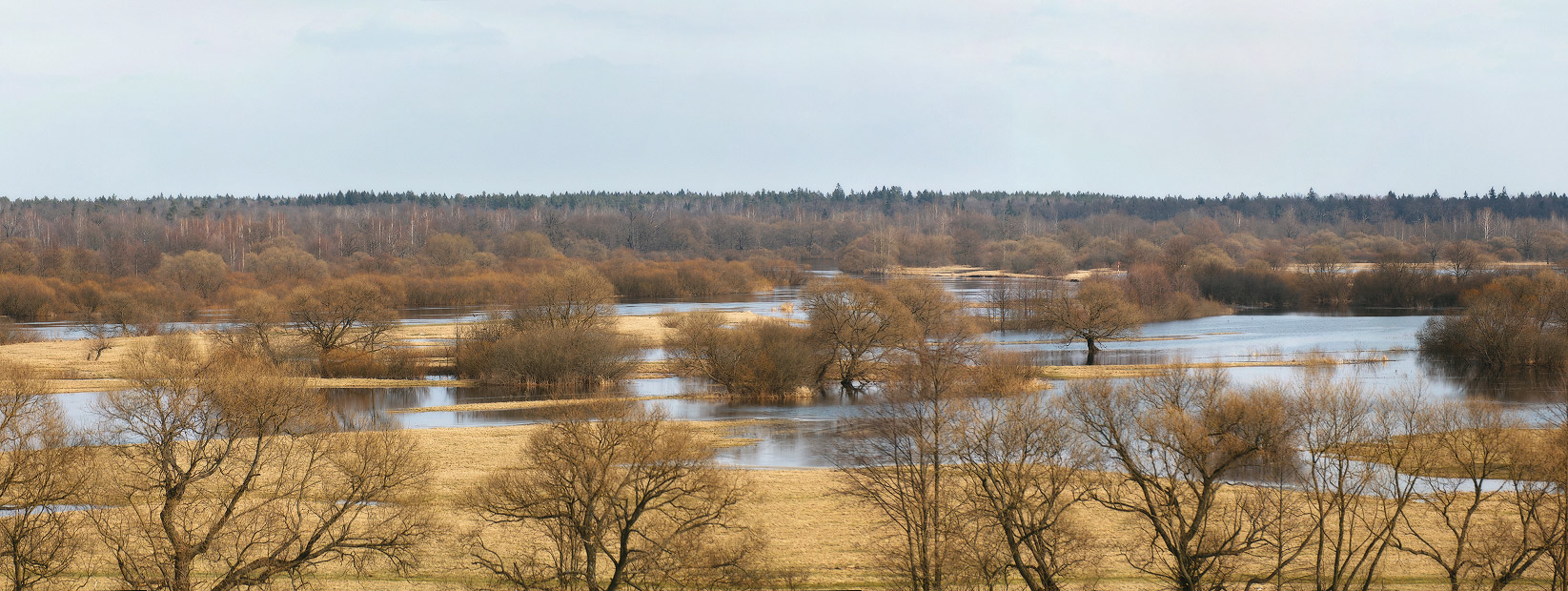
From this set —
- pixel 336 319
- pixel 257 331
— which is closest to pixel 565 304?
pixel 336 319

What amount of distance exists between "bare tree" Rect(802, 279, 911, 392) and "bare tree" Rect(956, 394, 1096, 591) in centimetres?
2311

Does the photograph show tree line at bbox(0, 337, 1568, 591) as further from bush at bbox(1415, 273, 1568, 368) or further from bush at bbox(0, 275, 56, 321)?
bush at bbox(0, 275, 56, 321)

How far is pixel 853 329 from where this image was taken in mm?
53812

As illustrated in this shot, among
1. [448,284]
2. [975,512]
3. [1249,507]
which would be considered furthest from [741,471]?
A: [448,284]

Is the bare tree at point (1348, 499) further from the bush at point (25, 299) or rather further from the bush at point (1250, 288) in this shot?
the bush at point (25, 299)

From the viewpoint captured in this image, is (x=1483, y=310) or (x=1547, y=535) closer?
(x=1547, y=535)

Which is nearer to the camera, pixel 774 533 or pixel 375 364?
pixel 774 533

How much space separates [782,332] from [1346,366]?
85.3ft

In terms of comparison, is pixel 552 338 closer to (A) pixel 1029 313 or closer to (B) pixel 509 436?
(B) pixel 509 436

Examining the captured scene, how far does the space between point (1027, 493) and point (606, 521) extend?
12074 millimetres

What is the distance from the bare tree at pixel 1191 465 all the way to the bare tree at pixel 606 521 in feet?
27.5

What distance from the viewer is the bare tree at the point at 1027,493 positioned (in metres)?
23.2

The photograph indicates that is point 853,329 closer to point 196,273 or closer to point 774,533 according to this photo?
point 774,533

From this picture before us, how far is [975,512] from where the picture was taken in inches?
977
